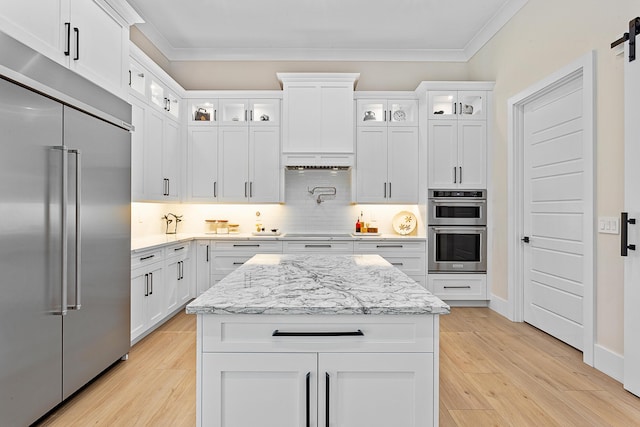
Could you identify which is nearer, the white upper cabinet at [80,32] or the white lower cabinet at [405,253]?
the white upper cabinet at [80,32]

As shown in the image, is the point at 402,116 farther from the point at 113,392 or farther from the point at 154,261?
the point at 113,392

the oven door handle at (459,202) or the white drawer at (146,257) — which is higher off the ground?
the oven door handle at (459,202)

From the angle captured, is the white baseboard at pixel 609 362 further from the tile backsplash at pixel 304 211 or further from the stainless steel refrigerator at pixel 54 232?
the stainless steel refrigerator at pixel 54 232

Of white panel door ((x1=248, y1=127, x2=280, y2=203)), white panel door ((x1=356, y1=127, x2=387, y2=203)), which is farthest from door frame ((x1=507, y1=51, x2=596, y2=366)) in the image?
white panel door ((x1=248, y1=127, x2=280, y2=203))

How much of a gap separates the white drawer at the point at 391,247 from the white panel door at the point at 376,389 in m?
3.37

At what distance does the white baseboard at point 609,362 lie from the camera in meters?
2.63

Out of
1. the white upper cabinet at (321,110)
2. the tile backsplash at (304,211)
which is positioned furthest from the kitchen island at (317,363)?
the tile backsplash at (304,211)

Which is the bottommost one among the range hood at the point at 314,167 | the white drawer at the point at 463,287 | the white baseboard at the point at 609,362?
the white baseboard at the point at 609,362

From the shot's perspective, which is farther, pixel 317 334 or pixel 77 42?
pixel 77 42

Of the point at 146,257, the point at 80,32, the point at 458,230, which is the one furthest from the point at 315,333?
the point at 458,230

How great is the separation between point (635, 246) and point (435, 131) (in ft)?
8.70

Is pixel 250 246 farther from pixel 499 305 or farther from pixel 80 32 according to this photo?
pixel 499 305

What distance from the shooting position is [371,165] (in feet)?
16.3

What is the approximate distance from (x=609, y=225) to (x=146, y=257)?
149 inches
